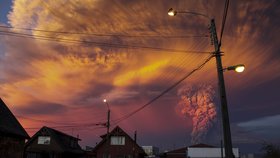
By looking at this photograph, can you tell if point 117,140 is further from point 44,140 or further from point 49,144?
point 44,140

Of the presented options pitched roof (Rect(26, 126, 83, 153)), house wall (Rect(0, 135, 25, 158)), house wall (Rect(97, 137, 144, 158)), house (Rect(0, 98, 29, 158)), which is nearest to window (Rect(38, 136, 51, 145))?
pitched roof (Rect(26, 126, 83, 153))

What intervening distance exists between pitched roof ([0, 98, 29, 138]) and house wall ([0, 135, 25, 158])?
24.1 inches

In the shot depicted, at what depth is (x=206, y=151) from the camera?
71.8 metres

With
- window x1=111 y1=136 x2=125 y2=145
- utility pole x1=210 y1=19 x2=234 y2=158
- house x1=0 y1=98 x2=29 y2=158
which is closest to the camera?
utility pole x1=210 y1=19 x2=234 y2=158

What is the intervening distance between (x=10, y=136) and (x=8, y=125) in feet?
3.50

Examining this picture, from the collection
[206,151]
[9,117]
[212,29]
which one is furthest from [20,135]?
[206,151]

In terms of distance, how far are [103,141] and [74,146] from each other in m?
6.63

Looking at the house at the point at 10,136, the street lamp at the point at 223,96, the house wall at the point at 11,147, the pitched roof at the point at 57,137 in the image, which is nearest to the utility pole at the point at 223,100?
the street lamp at the point at 223,96

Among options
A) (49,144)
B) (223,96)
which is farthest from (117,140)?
(223,96)

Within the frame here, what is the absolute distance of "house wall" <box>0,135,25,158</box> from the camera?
28000 mm

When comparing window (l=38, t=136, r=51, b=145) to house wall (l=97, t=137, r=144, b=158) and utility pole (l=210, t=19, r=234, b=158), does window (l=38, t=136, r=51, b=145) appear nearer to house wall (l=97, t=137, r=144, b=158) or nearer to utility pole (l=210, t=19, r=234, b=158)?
house wall (l=97, t=137, r=144, b=158)

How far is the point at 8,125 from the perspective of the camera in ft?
96.8

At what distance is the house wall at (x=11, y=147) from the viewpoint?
2800 centimetres

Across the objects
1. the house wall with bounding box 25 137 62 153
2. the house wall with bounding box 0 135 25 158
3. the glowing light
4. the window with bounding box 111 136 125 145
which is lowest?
the house wall with bounding box 0 135 25 158
